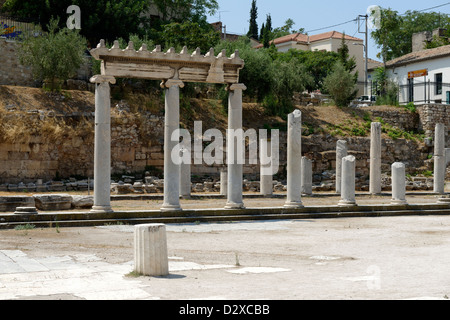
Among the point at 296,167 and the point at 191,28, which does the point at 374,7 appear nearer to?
the point at 191,28

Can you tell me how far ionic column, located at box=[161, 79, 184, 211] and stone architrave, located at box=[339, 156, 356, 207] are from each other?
6.49 metres

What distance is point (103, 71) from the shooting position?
1888 cm

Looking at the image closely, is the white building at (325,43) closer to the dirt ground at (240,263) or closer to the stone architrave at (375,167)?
the stone architrave at (375,167)

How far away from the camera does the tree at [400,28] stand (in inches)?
2477

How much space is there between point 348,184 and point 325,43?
6243 centimetres

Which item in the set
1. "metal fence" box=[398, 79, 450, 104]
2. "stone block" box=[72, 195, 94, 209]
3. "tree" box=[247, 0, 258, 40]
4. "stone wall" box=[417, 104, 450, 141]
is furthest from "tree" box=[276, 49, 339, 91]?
"stone block" box=[72, 195, 94, 209]

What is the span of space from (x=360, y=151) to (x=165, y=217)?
26.6 m

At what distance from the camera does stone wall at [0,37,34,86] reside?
38156mm

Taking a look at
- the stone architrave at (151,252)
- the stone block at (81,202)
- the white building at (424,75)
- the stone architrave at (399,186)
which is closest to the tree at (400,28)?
the white building at (424,75)

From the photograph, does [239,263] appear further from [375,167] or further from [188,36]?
[188,36]

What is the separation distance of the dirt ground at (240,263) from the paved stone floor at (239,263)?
0.02m

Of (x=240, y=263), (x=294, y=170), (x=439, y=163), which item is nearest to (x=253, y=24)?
(x=439, y=163)

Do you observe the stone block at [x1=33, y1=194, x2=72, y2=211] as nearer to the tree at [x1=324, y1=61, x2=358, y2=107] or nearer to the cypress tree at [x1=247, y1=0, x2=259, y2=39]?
the tree at [x1=324, y1=61, x2=358, y2=107]

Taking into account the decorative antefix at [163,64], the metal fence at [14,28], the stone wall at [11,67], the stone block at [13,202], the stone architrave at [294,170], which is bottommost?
the stone block at [13,202]
